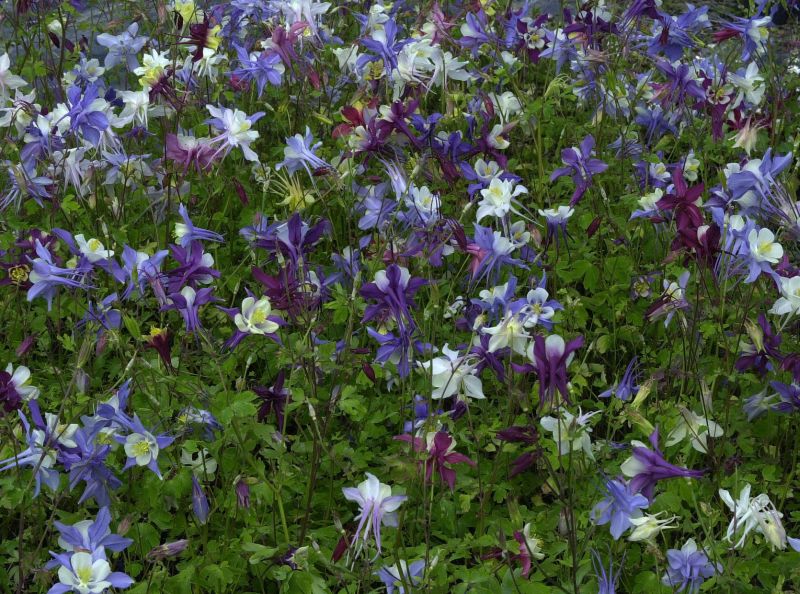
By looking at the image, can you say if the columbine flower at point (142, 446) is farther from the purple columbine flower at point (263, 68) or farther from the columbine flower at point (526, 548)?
the purple columbine flower at point (263, 68)

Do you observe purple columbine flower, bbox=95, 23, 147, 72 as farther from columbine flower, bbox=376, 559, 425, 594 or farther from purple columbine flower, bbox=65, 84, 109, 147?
columbine flower, bbox=376, 559, 425, 594

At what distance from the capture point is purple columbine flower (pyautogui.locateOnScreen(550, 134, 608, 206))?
3.46 meters

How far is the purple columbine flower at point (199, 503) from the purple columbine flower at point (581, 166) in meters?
1.59

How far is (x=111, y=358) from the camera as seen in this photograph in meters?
3.36

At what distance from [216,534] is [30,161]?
1510 millimetres

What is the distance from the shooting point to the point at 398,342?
2.69 metres

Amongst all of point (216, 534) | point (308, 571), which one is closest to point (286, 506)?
point (216, 534)

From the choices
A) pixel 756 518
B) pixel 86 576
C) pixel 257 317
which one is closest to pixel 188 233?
pixel 257 317

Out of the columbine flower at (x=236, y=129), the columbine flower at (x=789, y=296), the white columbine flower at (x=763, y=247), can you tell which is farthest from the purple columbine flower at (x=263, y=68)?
the columbine flower at (x=789, y=296)

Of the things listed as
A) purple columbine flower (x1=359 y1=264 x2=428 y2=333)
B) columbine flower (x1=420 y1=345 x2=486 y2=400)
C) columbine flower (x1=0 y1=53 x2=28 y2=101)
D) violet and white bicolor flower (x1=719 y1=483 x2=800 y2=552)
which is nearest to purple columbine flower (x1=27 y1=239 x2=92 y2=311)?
purple columbine flower (x1=359 y1=264 x2=428 y2=333)

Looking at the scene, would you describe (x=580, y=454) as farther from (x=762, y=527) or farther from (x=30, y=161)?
(x=30, y=161)

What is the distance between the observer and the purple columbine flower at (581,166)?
3.46 m

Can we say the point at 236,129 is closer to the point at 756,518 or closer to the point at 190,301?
the point at 190,301

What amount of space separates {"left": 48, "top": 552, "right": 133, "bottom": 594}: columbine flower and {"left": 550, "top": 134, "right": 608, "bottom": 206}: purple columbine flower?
6.34 ft
